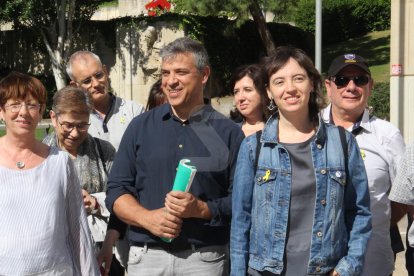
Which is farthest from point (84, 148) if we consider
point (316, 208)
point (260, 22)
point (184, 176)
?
point (260, 22)

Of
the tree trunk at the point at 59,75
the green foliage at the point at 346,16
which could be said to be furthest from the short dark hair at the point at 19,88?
the green foliage at the point at 346,16

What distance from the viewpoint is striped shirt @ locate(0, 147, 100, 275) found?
328 cm

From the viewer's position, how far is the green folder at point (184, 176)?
3359 mm

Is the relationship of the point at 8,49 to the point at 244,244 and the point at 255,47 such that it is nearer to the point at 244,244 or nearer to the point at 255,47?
the point at 255,47

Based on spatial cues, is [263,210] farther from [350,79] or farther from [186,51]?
[350,79]

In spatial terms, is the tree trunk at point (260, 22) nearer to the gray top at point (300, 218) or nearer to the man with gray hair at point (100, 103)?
the man with gray hair at point (100, 103)

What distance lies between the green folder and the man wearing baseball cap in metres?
1.12

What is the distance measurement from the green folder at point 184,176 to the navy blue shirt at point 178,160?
0.19m

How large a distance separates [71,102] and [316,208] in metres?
1.75

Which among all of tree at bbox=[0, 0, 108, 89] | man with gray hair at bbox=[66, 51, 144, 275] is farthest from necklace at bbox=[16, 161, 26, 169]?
tree at bbox=[0, 0, 108, 89]

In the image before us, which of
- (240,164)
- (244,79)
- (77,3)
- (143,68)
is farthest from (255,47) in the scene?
(240,164)

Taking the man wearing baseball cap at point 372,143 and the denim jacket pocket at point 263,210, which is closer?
the denim jacket pocket at point 263,210

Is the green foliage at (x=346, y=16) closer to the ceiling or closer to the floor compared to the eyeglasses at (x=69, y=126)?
closer to the ceiling

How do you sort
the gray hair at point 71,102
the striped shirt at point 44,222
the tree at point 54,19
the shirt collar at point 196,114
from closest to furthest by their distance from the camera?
the striped shirt at point 44,222
the shirt collar at point 196,114
the gray hair at point 71,102
the tree at point 54,19
